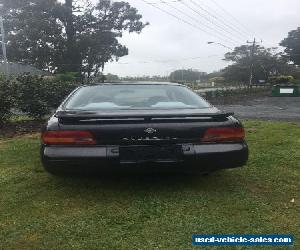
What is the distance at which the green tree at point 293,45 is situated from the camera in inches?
2662

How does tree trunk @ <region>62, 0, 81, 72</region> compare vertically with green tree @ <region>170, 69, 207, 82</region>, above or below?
above

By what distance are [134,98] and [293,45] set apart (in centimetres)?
6859

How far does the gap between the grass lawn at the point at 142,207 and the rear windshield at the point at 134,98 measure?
2.61ft

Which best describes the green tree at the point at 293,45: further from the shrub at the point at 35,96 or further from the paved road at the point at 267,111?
the shrub at the point at 35,96

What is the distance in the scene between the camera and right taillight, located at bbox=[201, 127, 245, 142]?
3.99 meters

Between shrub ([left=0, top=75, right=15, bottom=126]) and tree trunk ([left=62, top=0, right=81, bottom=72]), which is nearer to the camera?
shrub ([left=0, top=75, right=15, bottom=126])

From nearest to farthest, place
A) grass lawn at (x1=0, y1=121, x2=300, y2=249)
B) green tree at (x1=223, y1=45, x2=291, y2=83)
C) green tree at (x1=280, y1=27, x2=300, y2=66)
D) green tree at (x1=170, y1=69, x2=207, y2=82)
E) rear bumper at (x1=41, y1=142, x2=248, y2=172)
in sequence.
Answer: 1. grass lawn at (x1=0, y1=121, x2=300, y2=249)
2. rear bumper at (x1=41, y1=142, x2=248, y2=172)
3. green tree at (x1=223, y1=45, x2=291, y2=83)
4. green tree at (x1=280, y1=27, x2=300, y2=66)
5. green tree at (x1=170, y1=69, x2=207, y2=82)

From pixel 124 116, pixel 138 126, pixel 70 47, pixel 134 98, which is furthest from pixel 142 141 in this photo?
pixel 70 47

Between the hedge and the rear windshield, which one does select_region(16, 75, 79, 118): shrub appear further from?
the rear windshield

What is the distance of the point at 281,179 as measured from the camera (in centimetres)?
476

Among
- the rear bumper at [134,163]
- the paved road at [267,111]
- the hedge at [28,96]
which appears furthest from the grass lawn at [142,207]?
the paved road at [267,111]

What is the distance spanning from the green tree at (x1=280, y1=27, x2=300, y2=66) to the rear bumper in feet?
225

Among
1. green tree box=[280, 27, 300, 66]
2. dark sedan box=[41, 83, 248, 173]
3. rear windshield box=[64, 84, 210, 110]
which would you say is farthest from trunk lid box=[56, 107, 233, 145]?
green tree box=[280, 27, 300, 66]

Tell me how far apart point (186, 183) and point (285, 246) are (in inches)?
64.4
